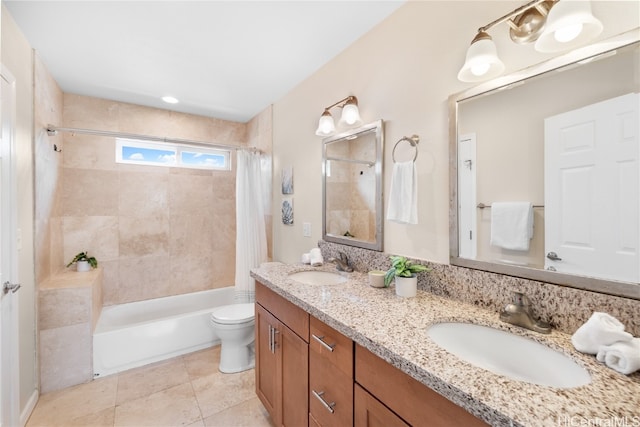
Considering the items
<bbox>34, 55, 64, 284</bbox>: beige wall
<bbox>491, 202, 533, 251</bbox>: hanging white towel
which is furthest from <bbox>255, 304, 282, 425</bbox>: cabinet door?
<bbox>34, 55, 64, 284</bbox>: beige wall

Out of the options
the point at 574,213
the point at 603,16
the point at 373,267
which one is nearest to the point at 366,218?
the point at 373,267

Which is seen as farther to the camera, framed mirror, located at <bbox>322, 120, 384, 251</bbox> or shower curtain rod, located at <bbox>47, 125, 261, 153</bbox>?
shower curtain rod, located at <bbox>47, 125, 261, 153</bbox>

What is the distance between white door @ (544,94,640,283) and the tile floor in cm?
184

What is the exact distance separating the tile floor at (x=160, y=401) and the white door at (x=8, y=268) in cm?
32

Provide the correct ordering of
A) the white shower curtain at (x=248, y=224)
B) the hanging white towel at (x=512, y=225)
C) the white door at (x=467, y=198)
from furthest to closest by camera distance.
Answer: the white shower curtain at (x=248, y=224), the white door at (x=467, y=198), the hanging white towel at (x=512, y=225)

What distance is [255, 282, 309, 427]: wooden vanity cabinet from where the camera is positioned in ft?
4.08

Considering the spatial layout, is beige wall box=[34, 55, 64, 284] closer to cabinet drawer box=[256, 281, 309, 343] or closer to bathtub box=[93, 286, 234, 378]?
bathtub box=[93, 286, 234, 378]

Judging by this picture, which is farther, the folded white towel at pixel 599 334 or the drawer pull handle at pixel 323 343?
the drawer pull handle at pixel 323 343

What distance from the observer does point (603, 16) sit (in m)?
0.84

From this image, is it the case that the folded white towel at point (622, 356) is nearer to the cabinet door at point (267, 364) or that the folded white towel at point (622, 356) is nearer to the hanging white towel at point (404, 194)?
the hanging white towel at point (404, 194)

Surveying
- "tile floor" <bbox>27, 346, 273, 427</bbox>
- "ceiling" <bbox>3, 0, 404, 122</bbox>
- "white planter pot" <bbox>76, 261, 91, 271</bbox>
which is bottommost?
"tile floor" <bbox>27, 346, 273, 427</bbox>

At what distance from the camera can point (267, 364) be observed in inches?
63.2

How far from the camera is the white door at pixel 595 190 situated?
30.8 inches


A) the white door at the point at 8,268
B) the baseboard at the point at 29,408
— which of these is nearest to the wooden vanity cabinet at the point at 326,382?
the white door at the point at 8,268
